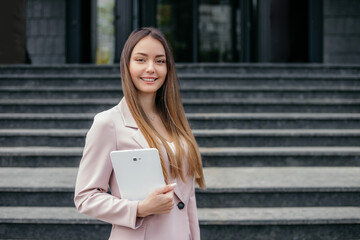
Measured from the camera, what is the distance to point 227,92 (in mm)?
5305

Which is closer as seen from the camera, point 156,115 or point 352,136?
point 156,115

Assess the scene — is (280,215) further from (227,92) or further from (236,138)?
(227,92)

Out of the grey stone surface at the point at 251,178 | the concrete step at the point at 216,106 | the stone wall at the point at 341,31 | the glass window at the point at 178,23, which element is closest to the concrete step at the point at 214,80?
the concrete step at the point at 216,106

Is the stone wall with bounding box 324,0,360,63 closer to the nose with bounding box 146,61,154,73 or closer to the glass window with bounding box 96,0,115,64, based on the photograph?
the glass window with bounding box 96,0,115,64

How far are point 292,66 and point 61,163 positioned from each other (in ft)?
12.4

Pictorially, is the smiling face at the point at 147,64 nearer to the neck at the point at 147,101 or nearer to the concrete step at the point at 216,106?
the neck at the point at 147,101

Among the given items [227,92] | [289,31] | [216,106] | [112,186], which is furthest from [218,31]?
[112,186]

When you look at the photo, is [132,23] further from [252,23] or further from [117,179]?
[117,179]

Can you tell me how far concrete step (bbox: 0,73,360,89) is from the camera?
557 centimetres

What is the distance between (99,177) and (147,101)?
1.13 feet

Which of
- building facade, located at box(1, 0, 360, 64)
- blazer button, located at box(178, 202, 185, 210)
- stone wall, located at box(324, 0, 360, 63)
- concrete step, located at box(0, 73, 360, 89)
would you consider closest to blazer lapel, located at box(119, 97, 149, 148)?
blazer button, located at box(178, 202, 185, 210)

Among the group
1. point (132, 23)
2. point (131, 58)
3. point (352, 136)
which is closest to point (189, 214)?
point (131, 58)

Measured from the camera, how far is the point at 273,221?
3035mm

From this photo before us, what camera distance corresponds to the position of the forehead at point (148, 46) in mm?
1358
